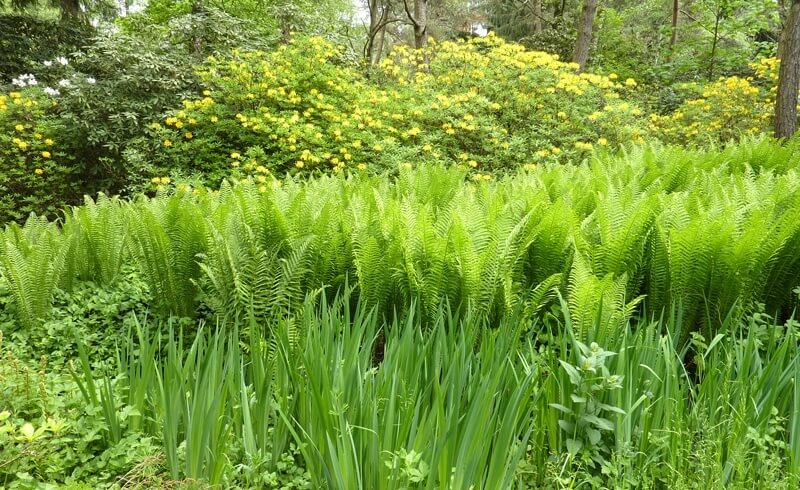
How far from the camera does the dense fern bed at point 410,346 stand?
1249mm

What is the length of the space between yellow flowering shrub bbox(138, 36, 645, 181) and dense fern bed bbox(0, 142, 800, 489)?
345cm

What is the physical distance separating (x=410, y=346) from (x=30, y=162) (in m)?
6.96

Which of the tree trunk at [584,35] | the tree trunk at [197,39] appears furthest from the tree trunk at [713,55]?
the tree trunk at [197,39]

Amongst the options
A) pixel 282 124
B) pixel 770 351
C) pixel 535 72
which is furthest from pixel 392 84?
pixel 770 351

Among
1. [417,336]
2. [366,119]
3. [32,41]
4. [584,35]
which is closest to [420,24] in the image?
[584,35]

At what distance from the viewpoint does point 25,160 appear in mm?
6477

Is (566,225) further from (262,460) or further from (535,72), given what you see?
(535,72)

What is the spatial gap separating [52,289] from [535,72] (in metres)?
7.09

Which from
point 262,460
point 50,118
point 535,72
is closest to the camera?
point 262,460

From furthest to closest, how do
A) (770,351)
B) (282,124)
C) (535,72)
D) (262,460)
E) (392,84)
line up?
(392,84)
(535,72)
(282,124)
(770,351)
(262,460)

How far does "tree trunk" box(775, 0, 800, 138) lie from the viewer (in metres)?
5.94

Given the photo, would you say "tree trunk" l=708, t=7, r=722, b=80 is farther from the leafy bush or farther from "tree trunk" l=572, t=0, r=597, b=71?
the leafy bush

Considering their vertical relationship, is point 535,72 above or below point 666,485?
above

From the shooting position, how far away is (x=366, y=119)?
Answer: 6562 millimetres
